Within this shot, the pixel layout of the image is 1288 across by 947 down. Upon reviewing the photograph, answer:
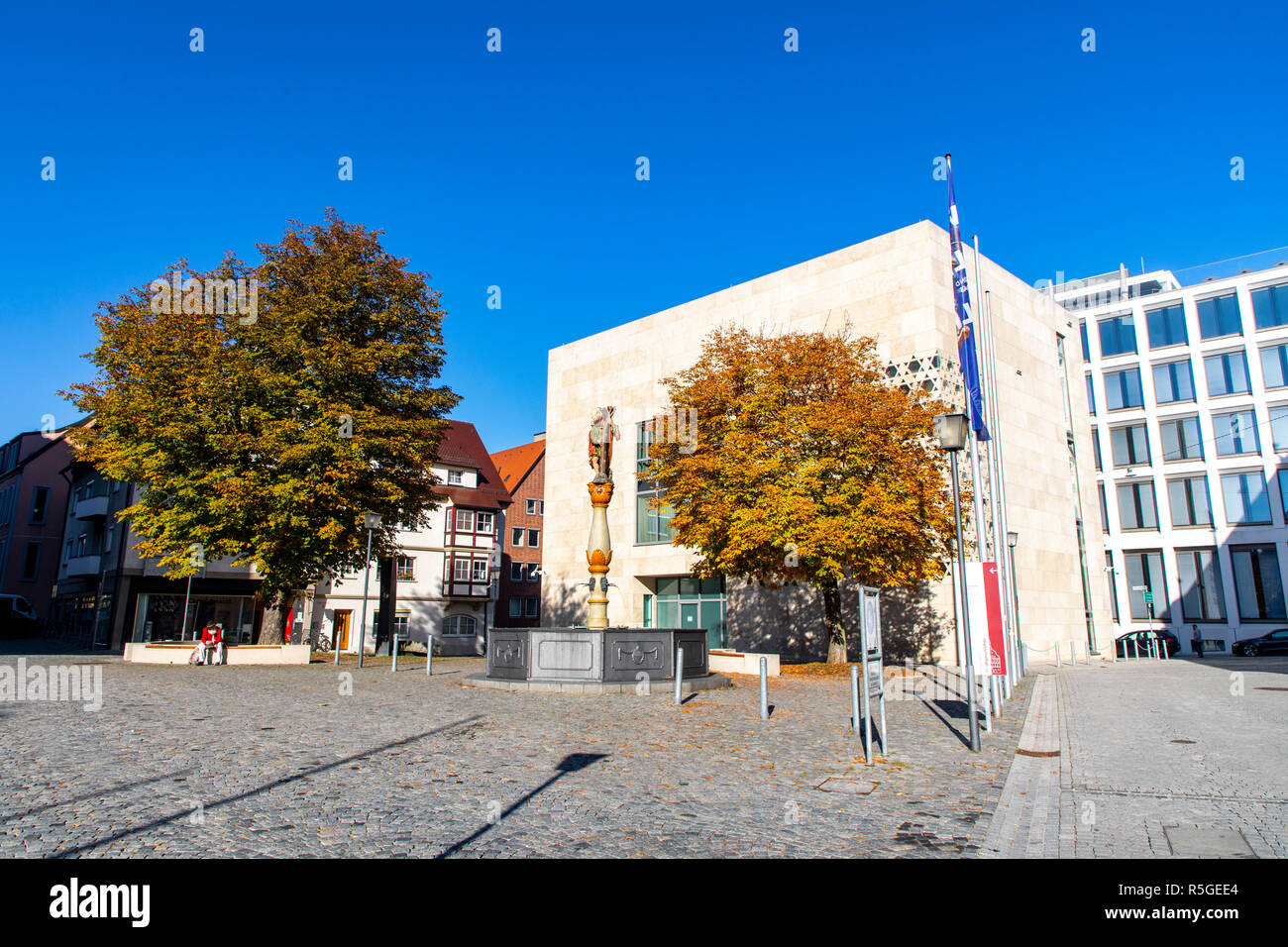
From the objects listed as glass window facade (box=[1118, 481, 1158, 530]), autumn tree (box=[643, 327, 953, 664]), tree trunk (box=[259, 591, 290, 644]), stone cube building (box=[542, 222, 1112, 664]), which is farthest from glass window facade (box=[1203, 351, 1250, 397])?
tree trunk (box=[259, 591, 290, 644])

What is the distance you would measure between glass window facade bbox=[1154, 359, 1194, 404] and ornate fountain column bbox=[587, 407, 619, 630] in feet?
156

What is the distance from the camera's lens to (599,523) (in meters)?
19.1

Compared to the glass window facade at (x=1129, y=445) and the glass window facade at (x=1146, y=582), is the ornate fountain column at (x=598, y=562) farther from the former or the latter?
the glass window facade at (x=1129, y=445)

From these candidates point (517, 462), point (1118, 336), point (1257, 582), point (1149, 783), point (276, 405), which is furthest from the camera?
point (517, 462)

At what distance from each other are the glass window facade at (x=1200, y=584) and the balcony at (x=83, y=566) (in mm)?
60565

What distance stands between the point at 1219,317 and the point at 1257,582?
16416 millimetres

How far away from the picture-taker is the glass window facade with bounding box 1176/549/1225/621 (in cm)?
4831

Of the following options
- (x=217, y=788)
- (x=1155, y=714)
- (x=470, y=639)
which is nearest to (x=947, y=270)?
(x=1155, y=714)

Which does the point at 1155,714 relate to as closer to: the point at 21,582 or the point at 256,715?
the point at 256,715

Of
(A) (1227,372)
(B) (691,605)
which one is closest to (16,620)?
(B) (691,605)

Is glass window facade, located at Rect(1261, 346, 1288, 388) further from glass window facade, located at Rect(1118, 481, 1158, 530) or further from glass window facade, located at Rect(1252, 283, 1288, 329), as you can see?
glass window facade, located at Rect(1118, 481, 1158, 530)

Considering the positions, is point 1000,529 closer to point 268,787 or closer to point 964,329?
point 964,329

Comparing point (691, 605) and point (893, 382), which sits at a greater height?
point (893, 382)

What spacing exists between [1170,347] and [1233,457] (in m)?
8.11
